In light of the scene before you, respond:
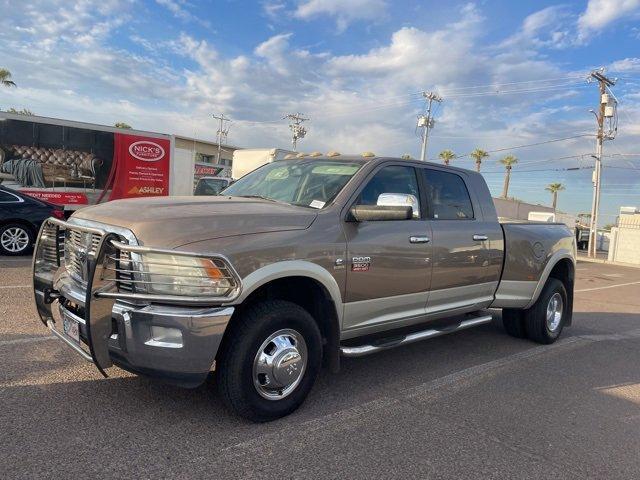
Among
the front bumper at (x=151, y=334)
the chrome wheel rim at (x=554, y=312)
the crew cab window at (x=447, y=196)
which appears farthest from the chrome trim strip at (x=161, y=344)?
the chrome wheel rim at (x=554, y=312)

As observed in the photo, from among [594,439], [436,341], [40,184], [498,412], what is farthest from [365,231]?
[40,184]

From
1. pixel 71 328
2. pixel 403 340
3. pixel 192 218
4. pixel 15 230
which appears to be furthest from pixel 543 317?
pixel 15 230

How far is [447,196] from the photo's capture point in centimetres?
514

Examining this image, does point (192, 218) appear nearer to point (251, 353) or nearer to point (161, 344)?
point (161, 344)

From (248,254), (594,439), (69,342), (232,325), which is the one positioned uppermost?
(248,254)

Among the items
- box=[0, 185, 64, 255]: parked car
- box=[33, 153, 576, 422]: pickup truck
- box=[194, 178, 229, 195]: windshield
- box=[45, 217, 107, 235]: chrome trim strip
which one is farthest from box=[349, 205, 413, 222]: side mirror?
box=[194, 178, 229, 195]: windshield

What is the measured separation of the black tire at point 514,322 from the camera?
6.38 meters

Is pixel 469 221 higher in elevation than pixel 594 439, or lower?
higher

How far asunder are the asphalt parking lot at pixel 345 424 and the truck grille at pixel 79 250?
35.2 inches

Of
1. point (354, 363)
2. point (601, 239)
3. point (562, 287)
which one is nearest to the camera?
point (354, 363)

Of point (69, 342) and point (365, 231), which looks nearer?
point (69, 342)

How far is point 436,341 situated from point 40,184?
1092 centimetres

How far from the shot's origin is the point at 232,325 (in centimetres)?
333

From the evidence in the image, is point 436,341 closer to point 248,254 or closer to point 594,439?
point 594,439
